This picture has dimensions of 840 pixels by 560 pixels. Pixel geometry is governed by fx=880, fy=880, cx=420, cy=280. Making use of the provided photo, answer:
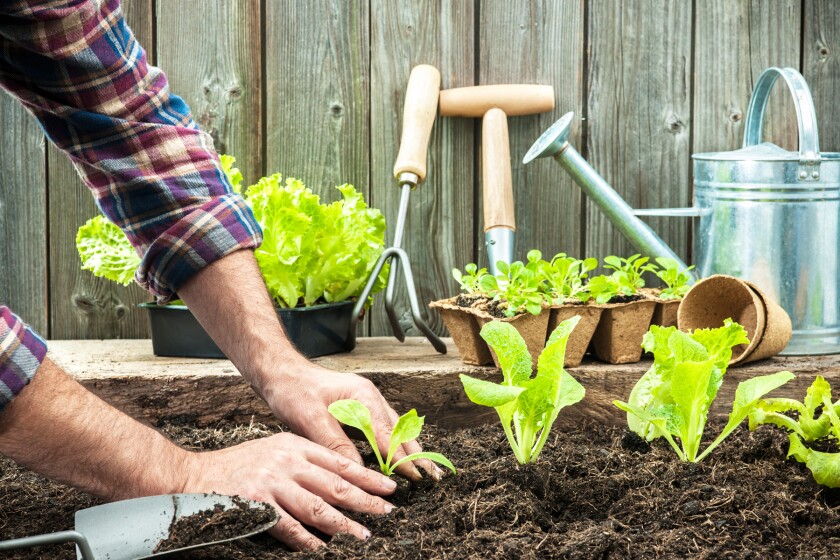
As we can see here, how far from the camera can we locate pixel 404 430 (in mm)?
960

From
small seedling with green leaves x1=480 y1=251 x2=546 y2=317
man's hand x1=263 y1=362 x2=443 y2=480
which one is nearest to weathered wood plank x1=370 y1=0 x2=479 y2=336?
small seedling with green leaves x1=480 y1=251 x2=546 y2=317

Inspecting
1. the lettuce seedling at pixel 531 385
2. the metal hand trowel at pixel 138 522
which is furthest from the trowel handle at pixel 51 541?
the lettuce seedling at pixel 531 385

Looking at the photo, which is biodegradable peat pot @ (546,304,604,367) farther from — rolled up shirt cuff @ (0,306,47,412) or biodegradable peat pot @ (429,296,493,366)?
rolled up shirt cuff @ (0,306,47,412)

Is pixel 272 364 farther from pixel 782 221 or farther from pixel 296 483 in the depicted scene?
pixel 782 221

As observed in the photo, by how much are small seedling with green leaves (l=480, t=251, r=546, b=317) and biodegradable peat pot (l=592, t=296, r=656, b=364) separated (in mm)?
124

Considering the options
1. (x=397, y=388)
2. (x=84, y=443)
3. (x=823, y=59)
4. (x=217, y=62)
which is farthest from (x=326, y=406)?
(x=823, y=59)

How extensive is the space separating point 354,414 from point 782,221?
1.02 metres

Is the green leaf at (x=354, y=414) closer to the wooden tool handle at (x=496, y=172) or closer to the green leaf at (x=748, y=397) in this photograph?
the green leaf at (x=748, y=397)

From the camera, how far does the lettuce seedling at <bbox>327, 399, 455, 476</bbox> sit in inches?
37.5

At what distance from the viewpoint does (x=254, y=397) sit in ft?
4.57

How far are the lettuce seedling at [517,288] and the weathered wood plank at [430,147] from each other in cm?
45

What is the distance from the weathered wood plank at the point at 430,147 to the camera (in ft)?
6.30

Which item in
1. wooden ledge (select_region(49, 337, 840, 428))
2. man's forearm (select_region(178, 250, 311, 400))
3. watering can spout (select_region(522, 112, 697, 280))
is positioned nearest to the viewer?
man's forearm (select_region(178, 250, 311, 400))

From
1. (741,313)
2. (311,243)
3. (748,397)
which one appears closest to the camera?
(748,397)
